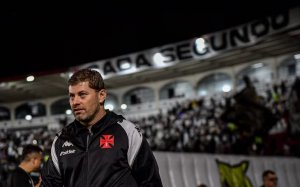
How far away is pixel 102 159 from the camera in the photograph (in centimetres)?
192

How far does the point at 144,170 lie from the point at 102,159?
0.21 meters

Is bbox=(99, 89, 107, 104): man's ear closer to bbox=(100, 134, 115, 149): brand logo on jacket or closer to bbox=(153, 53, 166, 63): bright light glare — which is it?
bbox=(100, 134, 115, 149): brand logo on jacket

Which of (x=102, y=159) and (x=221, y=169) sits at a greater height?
(x=102, y=159)

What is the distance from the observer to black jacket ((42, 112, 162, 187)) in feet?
6.30

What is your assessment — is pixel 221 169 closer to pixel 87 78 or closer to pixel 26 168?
pixel 26 168

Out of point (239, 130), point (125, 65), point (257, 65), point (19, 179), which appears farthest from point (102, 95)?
point (257, 65)

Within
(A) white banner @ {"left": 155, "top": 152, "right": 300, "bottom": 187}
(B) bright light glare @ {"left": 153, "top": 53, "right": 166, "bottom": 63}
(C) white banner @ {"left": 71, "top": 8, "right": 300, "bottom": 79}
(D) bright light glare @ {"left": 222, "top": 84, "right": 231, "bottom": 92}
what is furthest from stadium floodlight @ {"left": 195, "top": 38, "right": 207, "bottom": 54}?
(D) bright light glare @ {"left": 222, "top": 84, "right": 231, "bottom": 92}

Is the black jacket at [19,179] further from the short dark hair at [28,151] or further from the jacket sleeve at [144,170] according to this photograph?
the jacket sleeve at [144,170]

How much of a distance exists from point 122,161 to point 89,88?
1.29 ft

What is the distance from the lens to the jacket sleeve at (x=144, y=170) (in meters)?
1.95

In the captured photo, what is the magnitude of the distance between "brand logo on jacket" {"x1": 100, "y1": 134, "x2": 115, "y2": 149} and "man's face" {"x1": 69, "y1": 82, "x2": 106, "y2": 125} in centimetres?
11

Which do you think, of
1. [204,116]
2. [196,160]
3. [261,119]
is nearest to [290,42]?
[204,116]

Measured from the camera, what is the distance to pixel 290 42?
18406mm

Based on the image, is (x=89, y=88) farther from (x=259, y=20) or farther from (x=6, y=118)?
(x=6, y=118)
